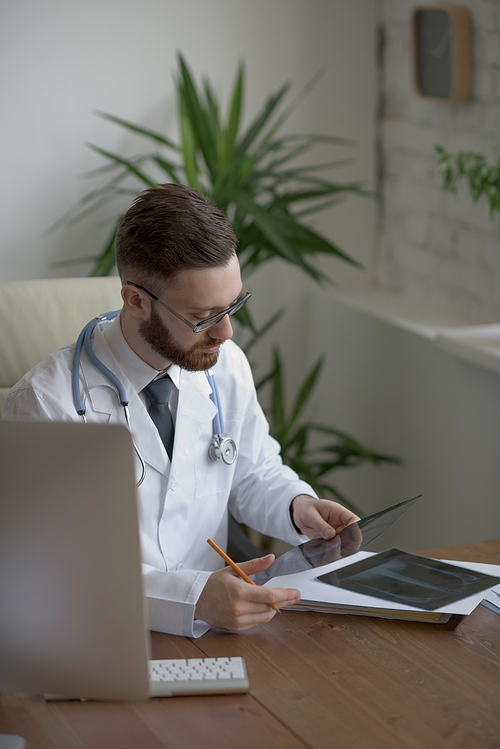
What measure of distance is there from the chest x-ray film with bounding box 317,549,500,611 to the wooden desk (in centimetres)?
5

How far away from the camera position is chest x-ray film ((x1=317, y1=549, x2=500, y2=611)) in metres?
1.23

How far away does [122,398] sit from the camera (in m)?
1.34

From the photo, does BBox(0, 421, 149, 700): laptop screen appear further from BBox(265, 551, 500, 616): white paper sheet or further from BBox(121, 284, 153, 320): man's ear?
BBox(121, 284, 153, 320): man's ear

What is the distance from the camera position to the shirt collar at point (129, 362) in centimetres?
141

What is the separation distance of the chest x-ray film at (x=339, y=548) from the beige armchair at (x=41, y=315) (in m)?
0.67

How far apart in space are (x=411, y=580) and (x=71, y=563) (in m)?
0.70

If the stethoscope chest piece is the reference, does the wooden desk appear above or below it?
below

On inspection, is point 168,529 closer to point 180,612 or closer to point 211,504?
point 211,504

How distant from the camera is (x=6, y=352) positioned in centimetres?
154

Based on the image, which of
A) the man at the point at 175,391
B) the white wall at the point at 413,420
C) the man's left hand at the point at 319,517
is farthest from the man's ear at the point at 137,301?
the white wall at the point at 413,420

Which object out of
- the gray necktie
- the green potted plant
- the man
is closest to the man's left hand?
the man

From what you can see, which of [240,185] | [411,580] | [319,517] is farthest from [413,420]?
[411,580]

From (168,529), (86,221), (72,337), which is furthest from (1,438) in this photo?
(86,221)

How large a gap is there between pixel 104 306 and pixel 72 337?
100mm
